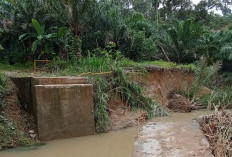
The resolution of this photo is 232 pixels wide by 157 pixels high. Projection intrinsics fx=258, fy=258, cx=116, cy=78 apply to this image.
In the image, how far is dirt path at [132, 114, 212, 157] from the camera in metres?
2.76

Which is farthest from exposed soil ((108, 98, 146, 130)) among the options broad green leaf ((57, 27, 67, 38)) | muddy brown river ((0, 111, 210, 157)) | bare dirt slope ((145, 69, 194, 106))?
broad green leaf ((57, 27, 67, 38))

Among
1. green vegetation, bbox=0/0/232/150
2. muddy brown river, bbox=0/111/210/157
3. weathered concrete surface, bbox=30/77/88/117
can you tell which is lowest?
muddy brown river, bbox=0/111/210/157

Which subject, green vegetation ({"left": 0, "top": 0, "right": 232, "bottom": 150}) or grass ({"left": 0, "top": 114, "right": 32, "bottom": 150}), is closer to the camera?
grass ({"left": 0, "top": 114, "right": 32, "bottom": 150})

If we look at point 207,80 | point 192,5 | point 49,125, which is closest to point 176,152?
point 49,125

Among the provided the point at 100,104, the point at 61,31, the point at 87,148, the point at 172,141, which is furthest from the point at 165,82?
the point at 172,141

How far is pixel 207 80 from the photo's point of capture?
12.8 m

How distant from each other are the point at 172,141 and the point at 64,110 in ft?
14.7

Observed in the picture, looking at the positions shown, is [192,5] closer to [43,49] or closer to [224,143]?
[43,49]

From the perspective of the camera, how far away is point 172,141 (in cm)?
316

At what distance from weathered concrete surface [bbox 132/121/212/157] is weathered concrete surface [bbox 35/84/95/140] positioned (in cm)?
367

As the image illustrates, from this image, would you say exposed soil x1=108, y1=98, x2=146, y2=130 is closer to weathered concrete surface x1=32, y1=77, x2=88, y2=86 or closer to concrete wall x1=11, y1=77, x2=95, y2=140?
concrete wall x1=11, y1=77, x2=95, y2=140

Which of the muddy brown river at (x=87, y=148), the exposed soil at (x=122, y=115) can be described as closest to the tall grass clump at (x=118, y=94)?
the exposed soil at (x=122, y=115)

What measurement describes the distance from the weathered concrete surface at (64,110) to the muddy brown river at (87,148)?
278mm

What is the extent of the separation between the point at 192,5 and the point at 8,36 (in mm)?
18455
